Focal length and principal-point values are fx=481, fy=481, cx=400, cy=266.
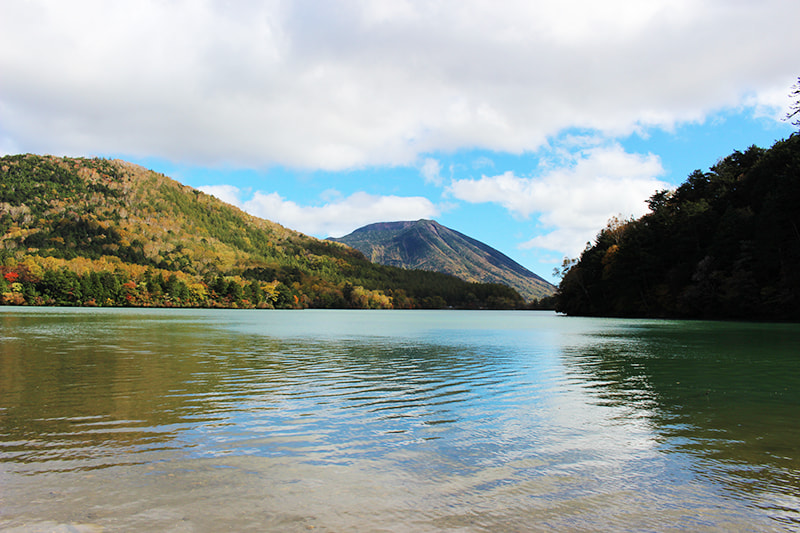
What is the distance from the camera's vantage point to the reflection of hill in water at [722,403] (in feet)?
29.1

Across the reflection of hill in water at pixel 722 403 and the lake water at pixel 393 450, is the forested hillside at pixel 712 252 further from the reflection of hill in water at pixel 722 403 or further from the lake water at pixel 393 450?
the lake water at pixel 393 450

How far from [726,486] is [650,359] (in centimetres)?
2232

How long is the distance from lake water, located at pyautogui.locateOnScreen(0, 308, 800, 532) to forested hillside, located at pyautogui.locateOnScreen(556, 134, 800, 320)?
6457cm

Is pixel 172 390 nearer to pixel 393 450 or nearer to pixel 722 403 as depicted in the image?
pixel 393 450

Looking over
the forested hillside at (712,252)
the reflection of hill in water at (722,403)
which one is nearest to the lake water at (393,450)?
the reflection of hill in water at (722,403)

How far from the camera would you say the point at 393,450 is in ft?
33.1

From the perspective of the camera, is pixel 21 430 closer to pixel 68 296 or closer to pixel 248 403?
pixel 248 403

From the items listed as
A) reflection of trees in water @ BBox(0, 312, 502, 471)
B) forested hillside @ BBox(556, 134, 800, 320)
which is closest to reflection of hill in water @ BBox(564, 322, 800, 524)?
reflection of trees in water @ BBox(0, 312, 502, 471)

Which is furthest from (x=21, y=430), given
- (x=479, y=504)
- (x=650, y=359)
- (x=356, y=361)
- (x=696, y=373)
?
(x=650, y=359)

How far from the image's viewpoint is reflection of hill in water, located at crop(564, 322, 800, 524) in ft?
29.1

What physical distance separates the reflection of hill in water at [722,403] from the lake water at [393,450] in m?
0.08

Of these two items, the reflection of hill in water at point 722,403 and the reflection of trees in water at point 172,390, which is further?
the reflection of trees in water at point 172,390

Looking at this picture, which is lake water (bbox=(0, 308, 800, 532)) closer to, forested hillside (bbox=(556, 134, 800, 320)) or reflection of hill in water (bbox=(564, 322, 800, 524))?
reflection of hill in water (bbox=(564, 322, 800, 524))

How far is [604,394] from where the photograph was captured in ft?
57.1
